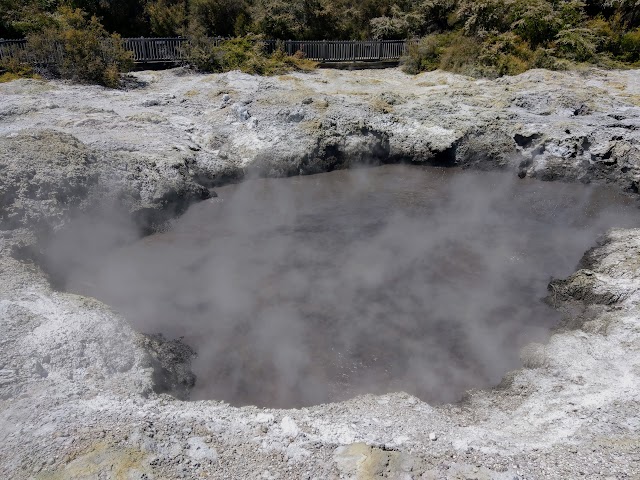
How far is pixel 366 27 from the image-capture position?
82.4 ft

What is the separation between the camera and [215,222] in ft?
38.5

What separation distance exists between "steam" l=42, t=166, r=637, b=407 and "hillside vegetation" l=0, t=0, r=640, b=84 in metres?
8.75

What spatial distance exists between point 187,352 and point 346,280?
10.8ft

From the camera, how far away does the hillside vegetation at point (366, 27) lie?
19297 mm

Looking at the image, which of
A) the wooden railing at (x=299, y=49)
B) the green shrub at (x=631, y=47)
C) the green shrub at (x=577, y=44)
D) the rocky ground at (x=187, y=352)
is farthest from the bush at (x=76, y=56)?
the green shrub at (x=631, y=47)

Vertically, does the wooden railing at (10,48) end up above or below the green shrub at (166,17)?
below

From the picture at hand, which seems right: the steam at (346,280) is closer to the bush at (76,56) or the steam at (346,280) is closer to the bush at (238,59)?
the bush at (76,56)

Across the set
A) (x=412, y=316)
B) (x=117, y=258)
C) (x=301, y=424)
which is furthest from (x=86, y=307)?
(x=412, y=316)

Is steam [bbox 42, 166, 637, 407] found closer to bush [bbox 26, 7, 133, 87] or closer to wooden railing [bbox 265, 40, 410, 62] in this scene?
bush [bbox 26, 7, 133, 87]

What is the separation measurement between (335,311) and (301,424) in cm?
290

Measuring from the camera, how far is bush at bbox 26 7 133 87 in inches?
682

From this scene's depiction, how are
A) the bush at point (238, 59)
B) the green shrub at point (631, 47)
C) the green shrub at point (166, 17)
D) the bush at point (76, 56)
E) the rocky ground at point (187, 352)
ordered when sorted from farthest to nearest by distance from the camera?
the green shrub at point (166, 17)
the green shrub at point (631, 47)
the bush at point (238, 59)
the bush at point (76, 56)
the rocky ground at point (187, 352)

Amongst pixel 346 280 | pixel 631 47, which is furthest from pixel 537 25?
pixel 346 280

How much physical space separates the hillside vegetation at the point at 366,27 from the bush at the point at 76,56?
1.8 inches
